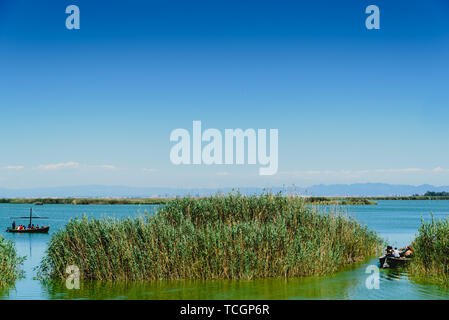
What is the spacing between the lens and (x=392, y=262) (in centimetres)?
1969

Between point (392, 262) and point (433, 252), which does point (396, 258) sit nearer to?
point (392, 262)

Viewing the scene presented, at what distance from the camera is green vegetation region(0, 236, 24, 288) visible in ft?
53.9

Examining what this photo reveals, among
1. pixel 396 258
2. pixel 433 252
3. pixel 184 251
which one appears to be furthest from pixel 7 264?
pixel 433 252

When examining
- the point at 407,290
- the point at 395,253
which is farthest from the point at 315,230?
the point at 407,290

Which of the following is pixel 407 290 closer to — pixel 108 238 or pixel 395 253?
pixel 395 253

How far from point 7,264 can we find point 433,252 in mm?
15751

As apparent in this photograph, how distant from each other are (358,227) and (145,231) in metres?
11.0

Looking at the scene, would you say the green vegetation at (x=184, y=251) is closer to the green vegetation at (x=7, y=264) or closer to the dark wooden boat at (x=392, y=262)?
the green vegetation at (x=7, y=264)

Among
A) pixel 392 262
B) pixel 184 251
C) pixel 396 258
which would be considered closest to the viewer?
pixel 184 251
